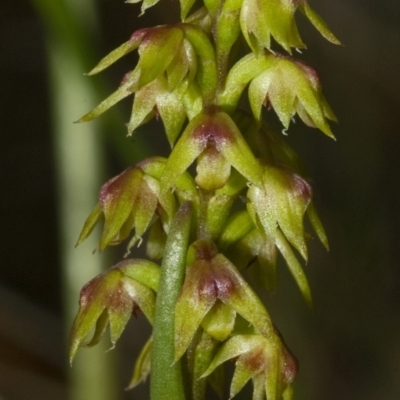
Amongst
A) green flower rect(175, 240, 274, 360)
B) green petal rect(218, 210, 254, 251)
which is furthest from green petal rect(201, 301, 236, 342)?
green petal rect(218, 210, 254, 251)

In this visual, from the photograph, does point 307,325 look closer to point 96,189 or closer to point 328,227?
point 328,227

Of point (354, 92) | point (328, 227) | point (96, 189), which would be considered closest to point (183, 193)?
point (96, 189)

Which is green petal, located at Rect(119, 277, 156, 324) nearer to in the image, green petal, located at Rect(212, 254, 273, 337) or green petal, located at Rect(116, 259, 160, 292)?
green petal, located at Rect(116, 259, 160, 292)

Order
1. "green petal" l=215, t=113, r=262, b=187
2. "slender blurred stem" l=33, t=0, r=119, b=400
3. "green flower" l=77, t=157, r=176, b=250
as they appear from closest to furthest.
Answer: "green petal" l=215, t=113, r=262, b=187 < "green flower" l=77, t=157, r=176, b=250 < "slender blurred stem" l=33, t=0, r=119, b=400

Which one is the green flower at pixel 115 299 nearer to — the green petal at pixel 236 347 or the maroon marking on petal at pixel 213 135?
the green petal at pixel 236 347

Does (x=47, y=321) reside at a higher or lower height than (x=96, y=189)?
lower

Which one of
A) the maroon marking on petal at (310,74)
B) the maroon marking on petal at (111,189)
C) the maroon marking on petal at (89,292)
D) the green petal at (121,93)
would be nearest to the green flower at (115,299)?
the maroon marking on petal at (89,292)
